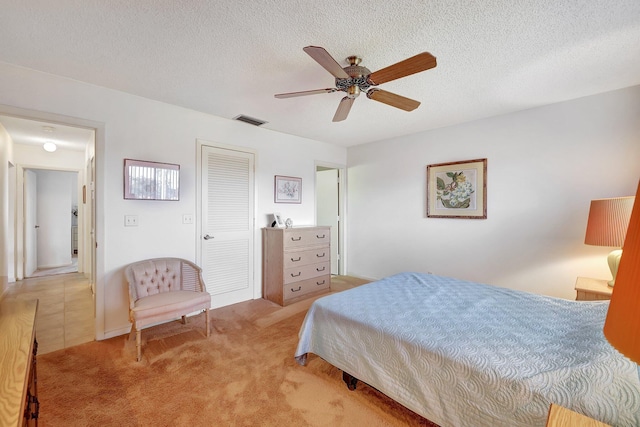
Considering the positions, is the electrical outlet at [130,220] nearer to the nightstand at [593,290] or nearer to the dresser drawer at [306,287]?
the dresser drawer at [306,287]

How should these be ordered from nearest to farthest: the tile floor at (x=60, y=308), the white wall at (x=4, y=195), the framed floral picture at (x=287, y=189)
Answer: the tile floor at (x=60, y=308), the white wall at (x=4, y=195), the framed floral picture at (x=287, y=189)

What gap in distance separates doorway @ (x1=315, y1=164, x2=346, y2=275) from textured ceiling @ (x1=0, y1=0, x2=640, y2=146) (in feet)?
7.87

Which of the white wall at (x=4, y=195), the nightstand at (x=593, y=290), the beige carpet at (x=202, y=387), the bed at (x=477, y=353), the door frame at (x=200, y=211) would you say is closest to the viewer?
the bed at (x=477, y=353)

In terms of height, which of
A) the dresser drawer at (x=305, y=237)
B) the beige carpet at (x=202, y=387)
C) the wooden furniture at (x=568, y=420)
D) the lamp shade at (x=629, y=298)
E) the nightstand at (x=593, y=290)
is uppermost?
the lamp shade at (x=629, y=298)

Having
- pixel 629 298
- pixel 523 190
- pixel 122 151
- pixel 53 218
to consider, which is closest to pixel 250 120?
pixel 122 151

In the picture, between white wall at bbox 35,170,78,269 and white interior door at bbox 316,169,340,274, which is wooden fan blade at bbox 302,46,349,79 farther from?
white wall at bbox 35,170,78,269

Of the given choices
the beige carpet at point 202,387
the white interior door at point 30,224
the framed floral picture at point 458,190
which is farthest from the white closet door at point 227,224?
the white interior door at point 30,224

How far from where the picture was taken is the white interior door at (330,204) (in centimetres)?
521

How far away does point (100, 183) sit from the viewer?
2.63 meters

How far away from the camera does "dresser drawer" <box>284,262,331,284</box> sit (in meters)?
3.65

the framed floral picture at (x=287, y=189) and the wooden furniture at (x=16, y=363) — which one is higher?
the framed floral picture at (x=287, y=189)

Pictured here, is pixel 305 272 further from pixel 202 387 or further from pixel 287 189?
pixel 202 387

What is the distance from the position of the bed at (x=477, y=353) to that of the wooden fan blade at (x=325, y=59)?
5.54 ft

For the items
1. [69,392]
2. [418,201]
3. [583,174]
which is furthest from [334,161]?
[69,392]
